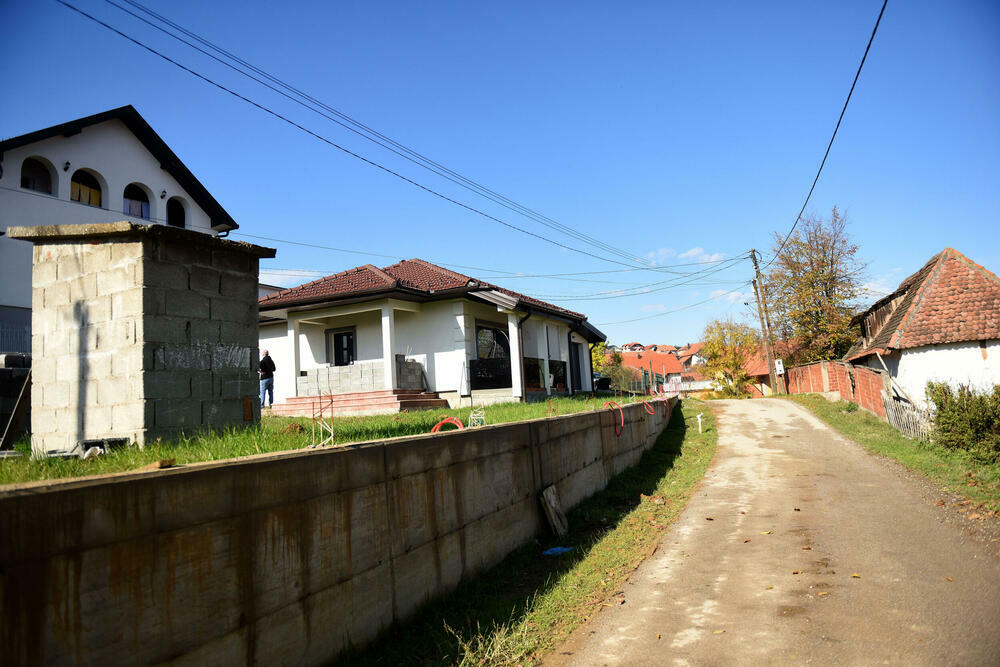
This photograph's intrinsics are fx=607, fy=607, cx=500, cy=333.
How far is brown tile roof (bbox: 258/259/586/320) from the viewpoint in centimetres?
1792

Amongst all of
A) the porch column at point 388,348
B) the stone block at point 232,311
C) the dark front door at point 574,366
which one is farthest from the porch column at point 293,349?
the stone block at point 232,311

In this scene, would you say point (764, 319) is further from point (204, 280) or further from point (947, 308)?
point (204, 280)

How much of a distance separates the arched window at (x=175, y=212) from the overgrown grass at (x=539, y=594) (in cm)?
2124

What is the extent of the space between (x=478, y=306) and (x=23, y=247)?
544 inches

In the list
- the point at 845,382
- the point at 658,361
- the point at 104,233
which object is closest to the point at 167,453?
the point at 104,233

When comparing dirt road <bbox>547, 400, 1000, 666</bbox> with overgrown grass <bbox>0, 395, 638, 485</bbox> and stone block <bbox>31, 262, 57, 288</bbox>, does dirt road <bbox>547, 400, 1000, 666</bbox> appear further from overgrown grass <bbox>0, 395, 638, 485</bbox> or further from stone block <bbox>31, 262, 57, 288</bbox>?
stone block <bbox>31, 262, 57, 288</bbox>

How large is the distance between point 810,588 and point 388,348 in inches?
535

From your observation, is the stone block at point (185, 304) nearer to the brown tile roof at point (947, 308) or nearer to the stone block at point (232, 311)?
the stone block at point (232, 311)

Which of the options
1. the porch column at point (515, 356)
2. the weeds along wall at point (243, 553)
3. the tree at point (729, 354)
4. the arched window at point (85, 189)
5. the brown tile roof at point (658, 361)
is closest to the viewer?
the weeds along wall at point (243, 553)

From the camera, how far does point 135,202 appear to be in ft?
73.7

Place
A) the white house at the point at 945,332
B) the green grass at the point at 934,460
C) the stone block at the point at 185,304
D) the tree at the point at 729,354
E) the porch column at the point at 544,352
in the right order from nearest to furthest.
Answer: the stone block at the point at 185,304
the green grass at the point at 934,460
the white house at the point at 945,332
the porch column at the point at 544,352
the tree at the point at 729,354

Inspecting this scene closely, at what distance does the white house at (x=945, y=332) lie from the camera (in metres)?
17.3

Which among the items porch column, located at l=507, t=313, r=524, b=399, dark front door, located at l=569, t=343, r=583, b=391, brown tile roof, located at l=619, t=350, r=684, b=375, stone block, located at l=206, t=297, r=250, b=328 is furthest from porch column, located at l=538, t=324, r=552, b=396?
brown tile roof, located at l=619, t=350, r=684, b=375

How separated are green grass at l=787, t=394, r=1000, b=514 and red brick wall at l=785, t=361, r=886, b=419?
91cm
